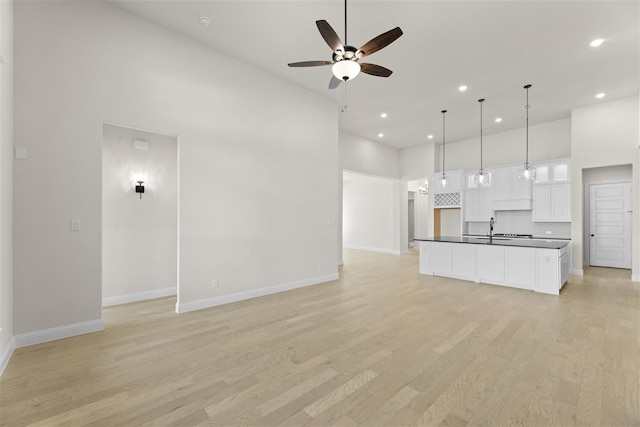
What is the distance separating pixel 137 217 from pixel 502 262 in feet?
21.3

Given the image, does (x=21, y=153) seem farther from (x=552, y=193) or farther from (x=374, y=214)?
Answer: (x=552, y=193)

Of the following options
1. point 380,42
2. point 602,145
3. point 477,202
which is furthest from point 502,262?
point 380,42

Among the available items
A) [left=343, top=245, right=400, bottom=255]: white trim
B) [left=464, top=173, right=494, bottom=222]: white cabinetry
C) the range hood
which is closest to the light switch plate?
[left=343, top=245, right=400, bottom=255]: white trim

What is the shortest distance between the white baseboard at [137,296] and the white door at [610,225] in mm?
10041

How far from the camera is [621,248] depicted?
6.96m

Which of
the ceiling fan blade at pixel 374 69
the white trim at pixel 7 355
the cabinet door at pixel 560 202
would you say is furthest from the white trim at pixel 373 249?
the white trim at pixel 7 355

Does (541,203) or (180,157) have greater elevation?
(180,157)

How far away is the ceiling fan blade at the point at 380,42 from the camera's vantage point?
8.43 ft

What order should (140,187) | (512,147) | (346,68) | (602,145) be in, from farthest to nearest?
(512,147), (602,145), (140,187), (346,68)

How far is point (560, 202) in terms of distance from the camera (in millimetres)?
7004

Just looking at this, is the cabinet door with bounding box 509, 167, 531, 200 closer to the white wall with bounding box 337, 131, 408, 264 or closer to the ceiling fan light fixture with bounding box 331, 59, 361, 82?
the white wall with bounding box 337, 131, 408, 264

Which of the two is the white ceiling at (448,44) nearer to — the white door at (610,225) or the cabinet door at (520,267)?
the white door at (610,225)

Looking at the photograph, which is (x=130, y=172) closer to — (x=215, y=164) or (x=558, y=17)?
(x=215, y=164)

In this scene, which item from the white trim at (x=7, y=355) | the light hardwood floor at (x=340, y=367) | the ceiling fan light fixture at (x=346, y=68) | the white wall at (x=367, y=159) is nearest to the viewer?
the light hardwood floor at (x=340, y=367)
